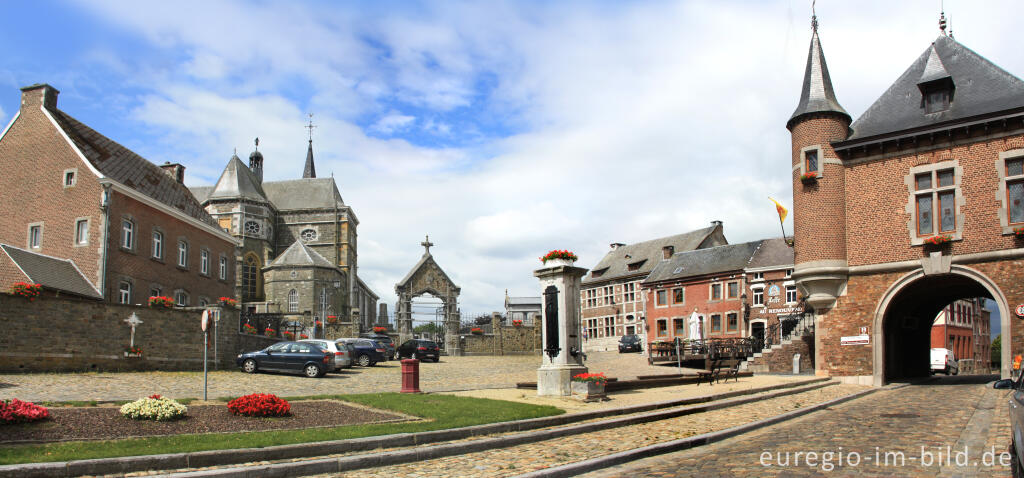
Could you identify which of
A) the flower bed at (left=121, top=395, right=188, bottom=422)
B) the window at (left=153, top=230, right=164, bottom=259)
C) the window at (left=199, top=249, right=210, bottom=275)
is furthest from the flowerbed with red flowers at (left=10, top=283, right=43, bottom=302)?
the window at (left=199, top=249, right=210, bottom=275)

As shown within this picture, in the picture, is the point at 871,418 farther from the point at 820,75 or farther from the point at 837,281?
the point at 820,75

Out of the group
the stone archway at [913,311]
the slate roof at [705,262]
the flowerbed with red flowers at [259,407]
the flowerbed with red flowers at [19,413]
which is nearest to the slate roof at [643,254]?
the slate roof at [705,262]

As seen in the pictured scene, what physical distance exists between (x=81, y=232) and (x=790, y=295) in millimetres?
37992

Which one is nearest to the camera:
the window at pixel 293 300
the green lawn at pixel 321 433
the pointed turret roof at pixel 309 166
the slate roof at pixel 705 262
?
the green lawn at pixel 321 433

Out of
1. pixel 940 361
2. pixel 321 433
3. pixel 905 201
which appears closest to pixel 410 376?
pixel 321 433

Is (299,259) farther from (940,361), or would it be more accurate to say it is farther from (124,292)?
(940,361)

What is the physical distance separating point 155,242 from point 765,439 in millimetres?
29700

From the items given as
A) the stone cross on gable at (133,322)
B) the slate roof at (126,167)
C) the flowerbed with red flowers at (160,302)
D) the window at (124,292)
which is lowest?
the stone cross on gable at (133,322)

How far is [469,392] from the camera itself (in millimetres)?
18188

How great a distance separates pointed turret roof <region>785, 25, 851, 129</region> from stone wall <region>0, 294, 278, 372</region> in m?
22.6

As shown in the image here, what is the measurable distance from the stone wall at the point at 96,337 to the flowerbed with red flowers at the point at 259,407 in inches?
480

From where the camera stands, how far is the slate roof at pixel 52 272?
82.8 ft

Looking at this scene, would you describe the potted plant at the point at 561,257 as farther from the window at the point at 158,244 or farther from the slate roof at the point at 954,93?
the window at the point at 158,244

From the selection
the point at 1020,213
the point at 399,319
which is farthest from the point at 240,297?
the point at 1020,213
